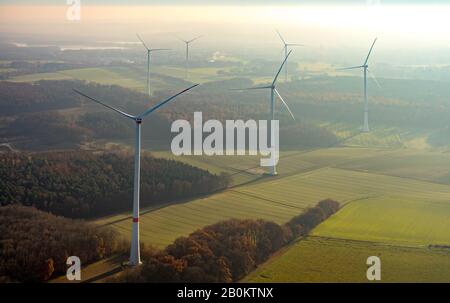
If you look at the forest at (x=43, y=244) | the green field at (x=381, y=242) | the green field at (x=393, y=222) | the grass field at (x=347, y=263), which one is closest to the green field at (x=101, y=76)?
the green field at (x=381, y=242)

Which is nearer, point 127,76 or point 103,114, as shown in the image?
point 103,114

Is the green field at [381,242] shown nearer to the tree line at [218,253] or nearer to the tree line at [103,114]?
the tree line at [218,253]

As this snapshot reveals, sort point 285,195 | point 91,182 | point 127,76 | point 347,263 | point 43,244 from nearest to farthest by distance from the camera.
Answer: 1. point 43,244
2. point 347,263
3. point 91,182
4. point 285,195
5. point 127,76

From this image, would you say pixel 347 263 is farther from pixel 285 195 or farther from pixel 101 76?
pixel 101 76

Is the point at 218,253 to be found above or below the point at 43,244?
below

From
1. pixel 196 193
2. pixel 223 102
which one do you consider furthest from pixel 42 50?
pixel 196 193

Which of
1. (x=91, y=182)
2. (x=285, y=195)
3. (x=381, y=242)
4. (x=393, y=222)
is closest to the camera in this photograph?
(x=381, y=242)

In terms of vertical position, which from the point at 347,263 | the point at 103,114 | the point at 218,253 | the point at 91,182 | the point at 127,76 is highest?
the point at 127,76

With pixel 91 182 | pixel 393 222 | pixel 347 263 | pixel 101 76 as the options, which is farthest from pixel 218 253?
pixel 101 76
